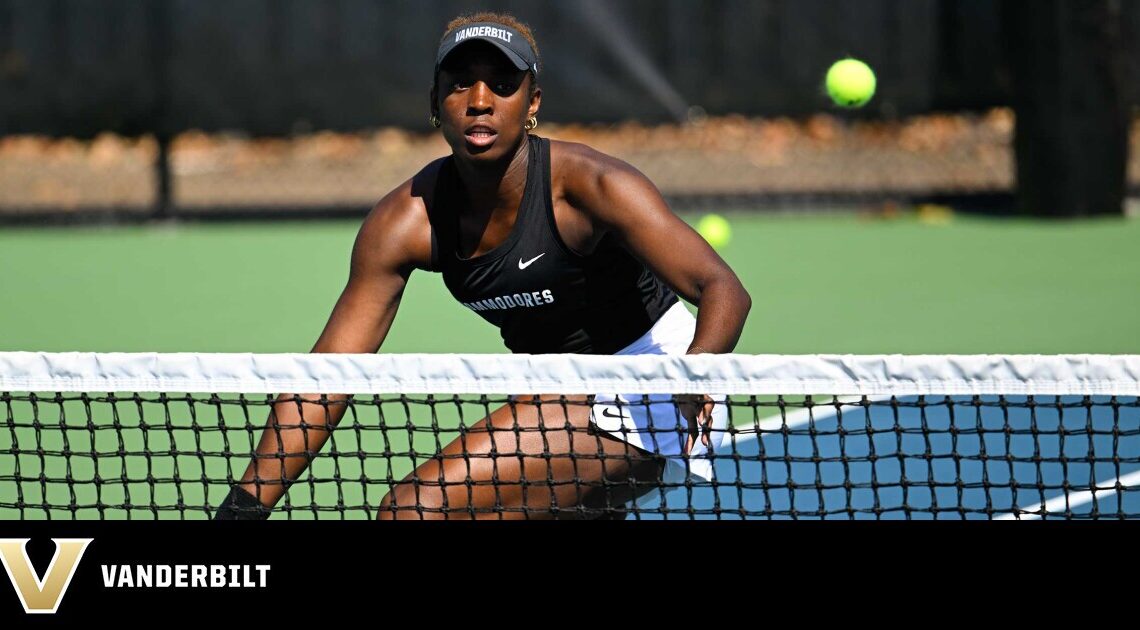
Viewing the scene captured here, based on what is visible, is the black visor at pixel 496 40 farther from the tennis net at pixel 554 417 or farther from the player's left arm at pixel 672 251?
the tennis net at pixel 554 417

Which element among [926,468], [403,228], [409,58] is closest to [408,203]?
[403,228]

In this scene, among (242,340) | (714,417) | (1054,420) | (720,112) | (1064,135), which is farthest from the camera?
(720,112)

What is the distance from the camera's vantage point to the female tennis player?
12.3 ft

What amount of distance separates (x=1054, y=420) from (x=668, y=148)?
728 cm
